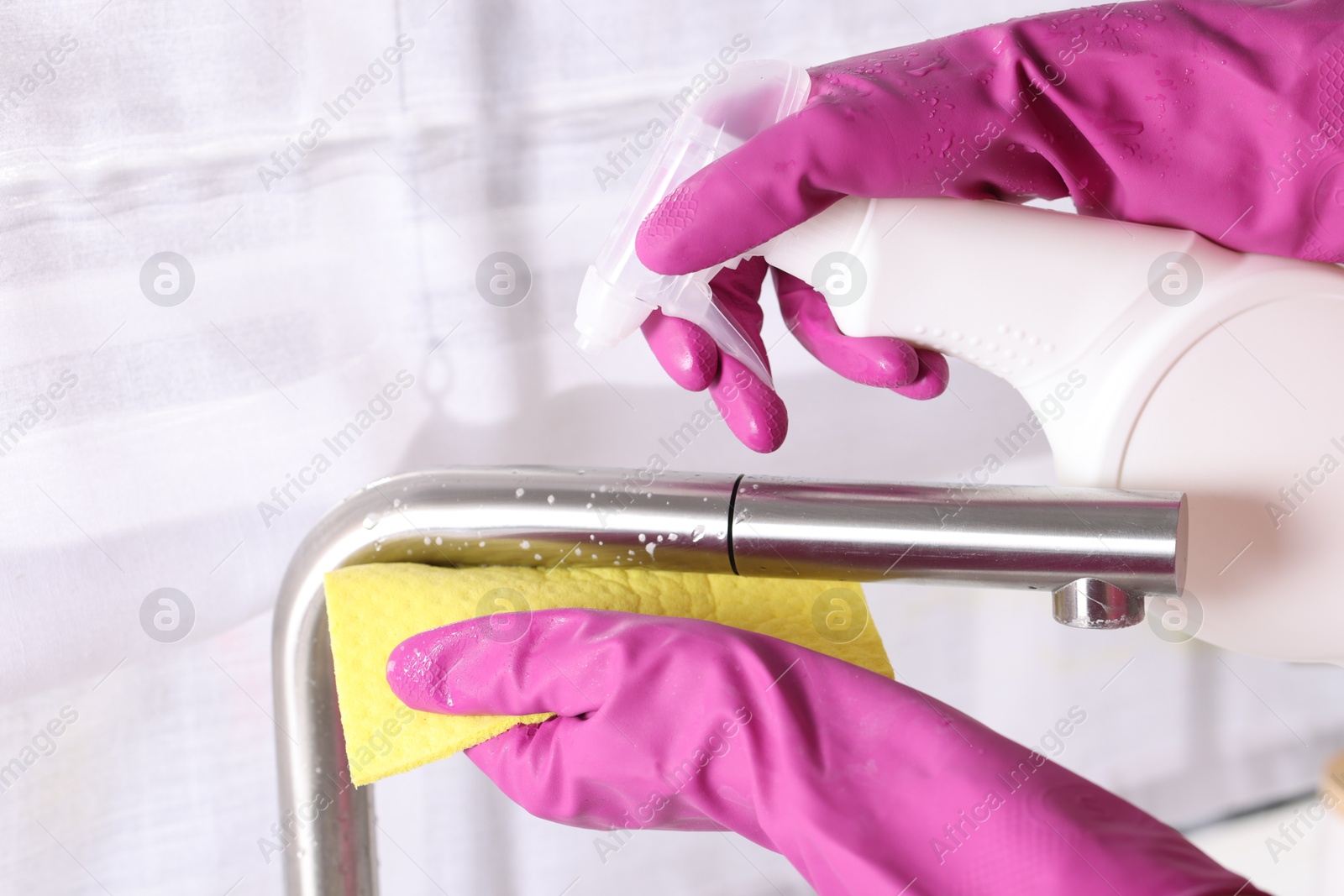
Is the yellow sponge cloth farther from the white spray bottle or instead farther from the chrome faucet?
the white spray bottle

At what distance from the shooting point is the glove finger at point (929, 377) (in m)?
0.51

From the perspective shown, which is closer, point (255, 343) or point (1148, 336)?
point (1148, 336)

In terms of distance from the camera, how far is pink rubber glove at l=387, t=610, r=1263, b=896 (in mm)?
365

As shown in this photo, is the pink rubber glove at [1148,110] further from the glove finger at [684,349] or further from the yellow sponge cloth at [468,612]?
the yellow sponge cloth at [468,612]

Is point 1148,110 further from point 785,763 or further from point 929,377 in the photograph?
point 785,763

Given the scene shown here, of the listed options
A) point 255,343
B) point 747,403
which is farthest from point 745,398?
point 255,343

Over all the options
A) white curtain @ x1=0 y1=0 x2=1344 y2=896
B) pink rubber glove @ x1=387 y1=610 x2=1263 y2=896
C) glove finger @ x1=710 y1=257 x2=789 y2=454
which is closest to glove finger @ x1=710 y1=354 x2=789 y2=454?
glove finger @ x1=710 y1=257 x2=789 y2=454

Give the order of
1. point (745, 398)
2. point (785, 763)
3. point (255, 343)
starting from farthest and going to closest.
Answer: point (255, 343), point (745, 398), point (785, 763)

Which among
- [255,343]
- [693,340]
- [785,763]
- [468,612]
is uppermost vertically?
[255,343]

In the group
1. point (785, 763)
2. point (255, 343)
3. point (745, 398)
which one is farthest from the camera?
point (255, 343)

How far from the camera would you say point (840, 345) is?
1.72 feet

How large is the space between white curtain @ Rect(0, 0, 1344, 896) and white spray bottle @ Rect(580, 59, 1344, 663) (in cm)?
30

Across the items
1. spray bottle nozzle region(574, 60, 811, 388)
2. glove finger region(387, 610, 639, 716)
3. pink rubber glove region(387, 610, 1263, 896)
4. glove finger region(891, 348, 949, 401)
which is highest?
spray bottle nozzle region(574, 60, 811, 388)

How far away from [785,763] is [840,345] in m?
0.22
